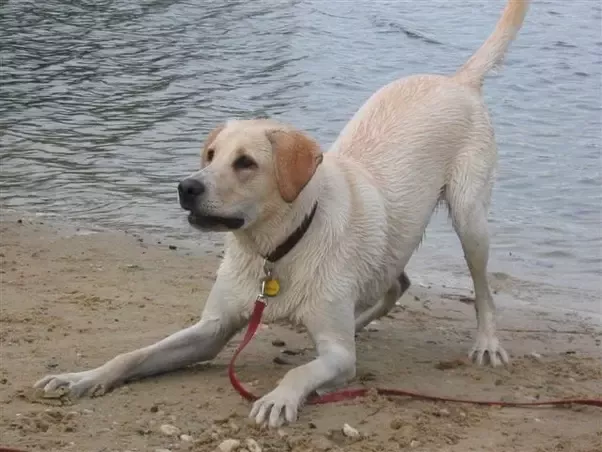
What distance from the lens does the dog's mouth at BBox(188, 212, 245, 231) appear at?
4805mm

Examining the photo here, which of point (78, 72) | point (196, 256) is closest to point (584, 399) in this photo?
point (196, 256)

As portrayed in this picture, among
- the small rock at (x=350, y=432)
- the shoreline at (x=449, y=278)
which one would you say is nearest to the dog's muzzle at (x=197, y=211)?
the small rock at (x=350, y=432)

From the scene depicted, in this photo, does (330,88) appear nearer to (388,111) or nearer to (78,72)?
(78,72)

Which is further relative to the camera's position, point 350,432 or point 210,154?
point 210,154

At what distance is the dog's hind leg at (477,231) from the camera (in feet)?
19.9

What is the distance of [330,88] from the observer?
14.2 meters

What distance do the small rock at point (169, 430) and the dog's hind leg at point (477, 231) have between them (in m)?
2.02

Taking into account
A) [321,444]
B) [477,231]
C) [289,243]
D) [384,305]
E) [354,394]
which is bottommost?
[384,305]

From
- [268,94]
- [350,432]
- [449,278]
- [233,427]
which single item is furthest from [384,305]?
[268,94]

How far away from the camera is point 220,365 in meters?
5.57

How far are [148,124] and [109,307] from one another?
235 inches

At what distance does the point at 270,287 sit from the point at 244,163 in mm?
598

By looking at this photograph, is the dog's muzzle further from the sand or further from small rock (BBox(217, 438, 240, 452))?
small rock (BBox(217, 438, 240, 452))

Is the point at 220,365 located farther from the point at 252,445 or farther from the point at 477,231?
the point at 477,231
